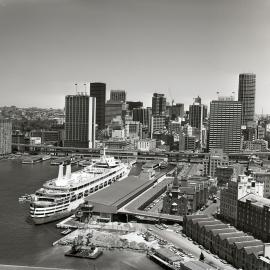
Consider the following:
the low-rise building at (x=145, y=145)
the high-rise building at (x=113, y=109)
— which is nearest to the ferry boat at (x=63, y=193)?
the low-rise building at (x=145, y=145)

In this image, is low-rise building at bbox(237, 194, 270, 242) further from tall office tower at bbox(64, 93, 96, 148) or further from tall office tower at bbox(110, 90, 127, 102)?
tall office tower at bbox(110, 90, 127, 102)

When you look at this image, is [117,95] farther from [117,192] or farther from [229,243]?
[229,243]

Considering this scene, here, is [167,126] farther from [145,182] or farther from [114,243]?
[114,243]

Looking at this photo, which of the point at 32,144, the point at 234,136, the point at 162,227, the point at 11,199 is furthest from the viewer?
the point at 32,144

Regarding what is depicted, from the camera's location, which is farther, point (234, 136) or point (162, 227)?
point (234, 136)

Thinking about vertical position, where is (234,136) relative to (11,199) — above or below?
above

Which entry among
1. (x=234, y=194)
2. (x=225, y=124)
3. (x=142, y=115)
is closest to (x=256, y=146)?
(x=225, y=124)

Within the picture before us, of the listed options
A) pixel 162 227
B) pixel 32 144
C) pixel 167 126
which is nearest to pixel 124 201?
pixel 162 227
